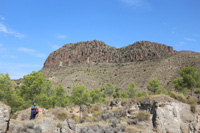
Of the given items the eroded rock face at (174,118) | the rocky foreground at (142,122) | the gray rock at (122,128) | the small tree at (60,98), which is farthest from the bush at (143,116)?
the small tree at (60,98)

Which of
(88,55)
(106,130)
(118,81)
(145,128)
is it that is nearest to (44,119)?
(106,130)

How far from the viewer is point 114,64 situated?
144500mm

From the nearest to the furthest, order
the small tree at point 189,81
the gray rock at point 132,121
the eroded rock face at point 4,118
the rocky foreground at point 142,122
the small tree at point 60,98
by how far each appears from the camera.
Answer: the eroded rock face at point 4,118 < the rocky foreground at point 142,122 < the gray rock at point 132,121 < the small tree at point 189,81 < the small tree at point 60,98

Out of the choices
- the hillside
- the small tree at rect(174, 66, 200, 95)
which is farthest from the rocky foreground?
the hillside

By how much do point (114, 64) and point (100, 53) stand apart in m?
35.0

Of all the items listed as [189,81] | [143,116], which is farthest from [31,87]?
[189,81]

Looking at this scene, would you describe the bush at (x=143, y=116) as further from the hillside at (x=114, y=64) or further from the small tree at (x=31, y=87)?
the hillside at (x=114, y=64)

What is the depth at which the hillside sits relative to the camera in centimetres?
8856

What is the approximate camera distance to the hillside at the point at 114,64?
8856cm

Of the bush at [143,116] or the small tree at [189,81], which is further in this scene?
the small tree at [189,81]

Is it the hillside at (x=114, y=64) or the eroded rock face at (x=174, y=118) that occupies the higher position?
the hillside at (x=114, y=64)

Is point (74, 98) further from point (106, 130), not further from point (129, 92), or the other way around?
point (129, 92)

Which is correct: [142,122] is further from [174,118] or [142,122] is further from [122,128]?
[174,118]

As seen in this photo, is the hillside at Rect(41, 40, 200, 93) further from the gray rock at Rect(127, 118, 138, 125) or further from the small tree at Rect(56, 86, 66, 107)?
the gray rock at Rect(127, 118, 138, 125)
